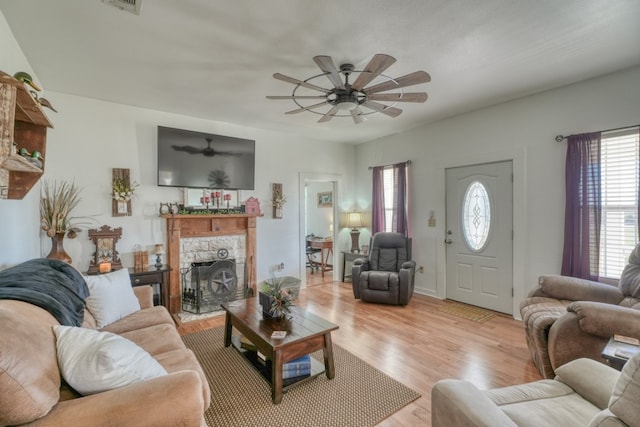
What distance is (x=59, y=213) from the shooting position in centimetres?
311

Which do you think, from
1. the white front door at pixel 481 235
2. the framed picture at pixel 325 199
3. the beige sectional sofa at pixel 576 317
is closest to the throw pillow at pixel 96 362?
the beige sectional sofa at pixel 576 317

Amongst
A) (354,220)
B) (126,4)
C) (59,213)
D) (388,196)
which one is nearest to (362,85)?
(126,4)

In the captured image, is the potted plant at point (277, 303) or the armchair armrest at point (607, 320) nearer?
the armchair armrest at point (607, 320)

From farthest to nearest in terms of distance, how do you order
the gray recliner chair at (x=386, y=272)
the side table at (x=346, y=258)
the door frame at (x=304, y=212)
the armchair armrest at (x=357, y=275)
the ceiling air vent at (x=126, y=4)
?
1. the side table at (x=346, y=258)
2. the door frame at (x=304, y=212)
3. the armchair armrest at (x=357, y=275)
4. the gray recliner chair at (x=386, y=272)
5. the ceiling air vent at (x=126, y=4)

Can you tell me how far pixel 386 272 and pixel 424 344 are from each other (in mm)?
1461

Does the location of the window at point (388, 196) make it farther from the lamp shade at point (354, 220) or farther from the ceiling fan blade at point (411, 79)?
the ceiling fan blade at point (411, 79)

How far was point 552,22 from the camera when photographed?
2068 millimetres

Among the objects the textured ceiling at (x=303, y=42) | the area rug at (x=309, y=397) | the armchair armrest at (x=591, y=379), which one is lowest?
the area rug at (x=309, y=397)

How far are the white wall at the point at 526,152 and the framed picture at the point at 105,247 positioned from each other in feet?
13.7

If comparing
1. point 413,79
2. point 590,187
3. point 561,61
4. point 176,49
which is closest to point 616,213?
point 590,187

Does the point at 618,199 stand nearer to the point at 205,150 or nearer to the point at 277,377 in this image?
the point at 277,377

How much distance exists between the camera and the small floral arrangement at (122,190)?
353 centimetres

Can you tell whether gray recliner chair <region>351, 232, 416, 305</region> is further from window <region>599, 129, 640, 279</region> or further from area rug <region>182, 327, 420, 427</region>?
window <region>599, 129, 640, 279</region>

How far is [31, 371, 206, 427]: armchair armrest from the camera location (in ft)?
3.59
